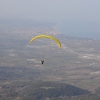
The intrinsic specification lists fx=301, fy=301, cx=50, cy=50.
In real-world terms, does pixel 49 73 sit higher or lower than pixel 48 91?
lower

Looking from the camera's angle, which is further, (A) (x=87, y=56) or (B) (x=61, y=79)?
(A) (x=87, y=56)

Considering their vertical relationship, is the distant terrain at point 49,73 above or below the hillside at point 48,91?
below

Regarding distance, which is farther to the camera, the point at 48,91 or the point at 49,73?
the point at 49,73

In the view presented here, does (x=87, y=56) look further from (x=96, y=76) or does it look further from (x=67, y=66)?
(x=96, y=76)

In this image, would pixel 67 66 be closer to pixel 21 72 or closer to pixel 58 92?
pixel 21 72

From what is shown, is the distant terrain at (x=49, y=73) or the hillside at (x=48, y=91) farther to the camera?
the distant terrain at (x=49, y=73)

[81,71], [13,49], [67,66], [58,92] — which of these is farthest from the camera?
[13,49]

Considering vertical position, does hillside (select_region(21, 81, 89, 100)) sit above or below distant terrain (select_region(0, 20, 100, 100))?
Answer: above

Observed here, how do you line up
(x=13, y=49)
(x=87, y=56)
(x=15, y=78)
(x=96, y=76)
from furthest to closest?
(x=13, y=49), (x=87, y=56), (x=96, y=76), (x=15, y=78)

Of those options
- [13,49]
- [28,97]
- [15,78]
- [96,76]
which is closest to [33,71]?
[15,78]

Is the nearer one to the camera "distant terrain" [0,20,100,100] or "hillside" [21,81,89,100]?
"hillside" [21,81,89,100]
